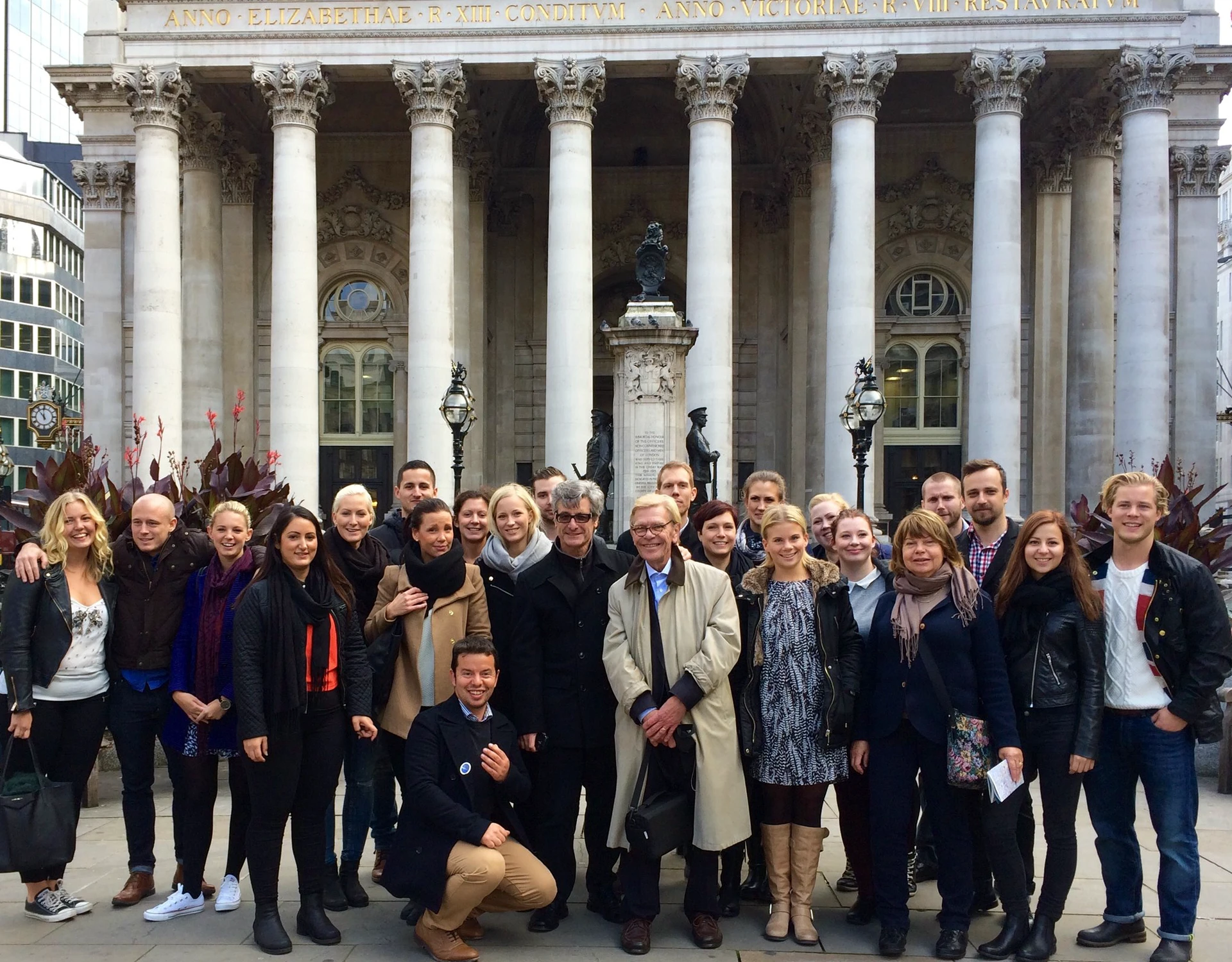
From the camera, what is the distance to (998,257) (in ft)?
78.9

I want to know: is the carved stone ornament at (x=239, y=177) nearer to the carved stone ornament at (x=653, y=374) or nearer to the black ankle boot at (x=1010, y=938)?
the carved stone ornament at (x=653, y=374)

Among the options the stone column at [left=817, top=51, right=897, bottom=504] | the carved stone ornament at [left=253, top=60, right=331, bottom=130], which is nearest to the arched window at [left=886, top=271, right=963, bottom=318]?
the stone column at [left=817, top=51, right=897, bottom=504]

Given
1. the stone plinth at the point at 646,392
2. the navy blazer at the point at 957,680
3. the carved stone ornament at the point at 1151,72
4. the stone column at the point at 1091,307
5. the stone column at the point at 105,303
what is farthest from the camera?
the stone column at the point at 105,303

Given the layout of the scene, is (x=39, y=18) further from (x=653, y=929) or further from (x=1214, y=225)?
(x=653, y=929)

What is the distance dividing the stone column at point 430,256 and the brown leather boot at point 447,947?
62.4 ft

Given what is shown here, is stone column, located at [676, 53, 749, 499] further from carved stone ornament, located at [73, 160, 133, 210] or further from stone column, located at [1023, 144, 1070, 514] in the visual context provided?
carved stone ornament, located at [73, 160, 133, 210]

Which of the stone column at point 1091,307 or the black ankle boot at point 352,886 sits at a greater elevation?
the stone column at point 1091,307

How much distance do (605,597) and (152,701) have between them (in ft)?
9.73

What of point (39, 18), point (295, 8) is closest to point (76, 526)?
point (295, 8)

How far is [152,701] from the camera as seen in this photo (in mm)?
6730

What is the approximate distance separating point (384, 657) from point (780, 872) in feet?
8.90

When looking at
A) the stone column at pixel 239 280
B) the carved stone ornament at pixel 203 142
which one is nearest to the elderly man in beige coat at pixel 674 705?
the carved stone ornament at pixel 203 142

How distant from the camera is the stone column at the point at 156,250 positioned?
2489 cm

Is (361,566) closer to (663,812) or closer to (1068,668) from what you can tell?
(663,812)
